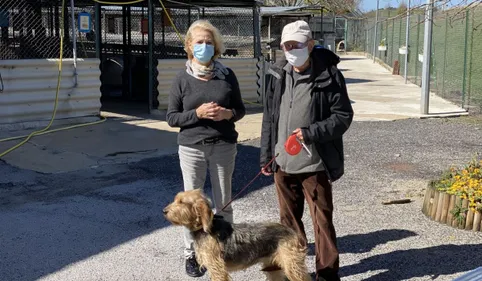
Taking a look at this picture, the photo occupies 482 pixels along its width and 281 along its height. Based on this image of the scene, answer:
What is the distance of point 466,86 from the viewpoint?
51.4ft

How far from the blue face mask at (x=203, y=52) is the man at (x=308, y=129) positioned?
0.44 m

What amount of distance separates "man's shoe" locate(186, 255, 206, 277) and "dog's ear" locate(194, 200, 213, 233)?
0.95 meters

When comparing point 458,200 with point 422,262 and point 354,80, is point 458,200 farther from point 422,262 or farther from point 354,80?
point 354,80

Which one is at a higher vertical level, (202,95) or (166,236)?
(202,95)

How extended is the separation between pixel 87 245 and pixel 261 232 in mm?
1951

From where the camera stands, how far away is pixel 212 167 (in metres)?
4.57

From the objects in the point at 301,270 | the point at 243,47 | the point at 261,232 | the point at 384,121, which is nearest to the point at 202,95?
the point at 261,232

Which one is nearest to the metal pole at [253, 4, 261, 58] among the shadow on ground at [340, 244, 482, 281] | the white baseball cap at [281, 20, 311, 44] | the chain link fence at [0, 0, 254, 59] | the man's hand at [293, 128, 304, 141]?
the chain link fence at [0, 0, 254, 59]

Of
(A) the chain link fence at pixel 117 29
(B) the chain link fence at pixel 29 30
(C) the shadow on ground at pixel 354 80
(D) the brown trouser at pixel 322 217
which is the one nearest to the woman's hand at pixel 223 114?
(D) the brown trouser at pixel 322 217

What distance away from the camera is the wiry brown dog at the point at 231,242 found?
3750 millimetres

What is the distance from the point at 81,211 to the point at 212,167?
222 centimetres

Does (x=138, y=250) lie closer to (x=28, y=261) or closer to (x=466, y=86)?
(x=28, y=261)

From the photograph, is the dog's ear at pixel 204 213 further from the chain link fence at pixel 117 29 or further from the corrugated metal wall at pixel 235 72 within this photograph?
the chain link fence at pixel 117 29

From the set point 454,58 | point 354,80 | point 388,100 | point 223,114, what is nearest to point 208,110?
point 223,114
